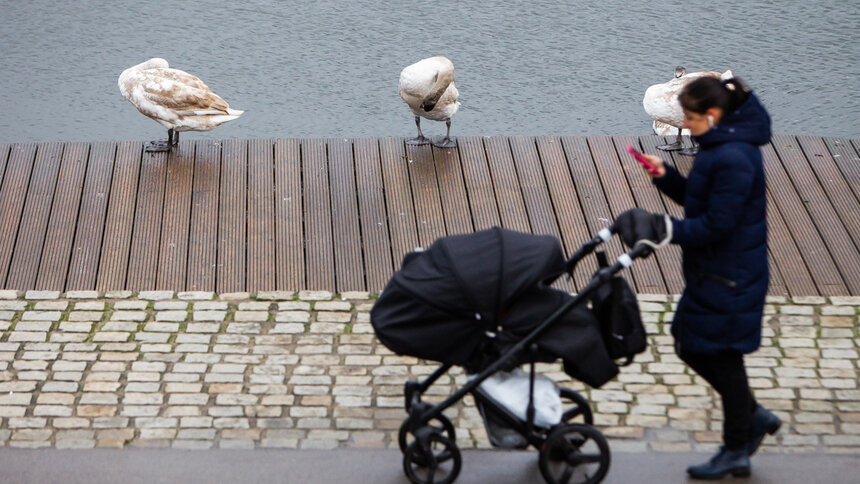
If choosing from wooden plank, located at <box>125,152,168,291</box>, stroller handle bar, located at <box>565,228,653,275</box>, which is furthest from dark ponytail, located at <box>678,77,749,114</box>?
wooden plank, located at <box>125,152,168,291</box>

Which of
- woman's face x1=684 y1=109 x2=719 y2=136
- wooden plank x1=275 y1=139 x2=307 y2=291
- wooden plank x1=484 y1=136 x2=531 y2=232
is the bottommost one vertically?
wooden plank x1=275 y1=139 x2=307 y2=291

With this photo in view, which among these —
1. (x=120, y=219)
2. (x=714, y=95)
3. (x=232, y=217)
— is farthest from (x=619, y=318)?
(x=120, y=219)

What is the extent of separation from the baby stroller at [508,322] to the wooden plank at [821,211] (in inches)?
111

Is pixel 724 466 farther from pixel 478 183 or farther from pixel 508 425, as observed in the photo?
pixel 478 183

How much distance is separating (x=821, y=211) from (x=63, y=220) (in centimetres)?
524

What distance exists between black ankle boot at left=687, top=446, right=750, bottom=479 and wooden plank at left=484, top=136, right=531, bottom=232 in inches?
104

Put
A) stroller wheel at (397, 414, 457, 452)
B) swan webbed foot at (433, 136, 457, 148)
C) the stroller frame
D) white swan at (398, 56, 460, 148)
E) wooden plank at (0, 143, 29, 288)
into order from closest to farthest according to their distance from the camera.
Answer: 1. the stroller frame
2. stroller wheel at (397, 414, 457, 452)
3. wooden plank at (0, 143, 29, 288)
4. white swan at (398, 56, 460, 148)
5. swan webbed foot at (433, 136, 457, 148)

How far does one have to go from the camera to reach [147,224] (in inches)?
280

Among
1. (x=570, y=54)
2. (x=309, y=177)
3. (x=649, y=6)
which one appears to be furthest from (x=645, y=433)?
(x=649, y=6)

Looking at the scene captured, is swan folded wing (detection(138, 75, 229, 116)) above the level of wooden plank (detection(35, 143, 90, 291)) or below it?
above

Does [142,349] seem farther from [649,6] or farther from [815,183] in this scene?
[649,6]

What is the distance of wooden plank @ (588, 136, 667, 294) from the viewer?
6656mm

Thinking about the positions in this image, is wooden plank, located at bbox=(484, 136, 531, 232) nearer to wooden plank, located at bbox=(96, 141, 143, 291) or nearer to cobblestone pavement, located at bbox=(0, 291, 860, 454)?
cobblestone pavement, located at bbox=(0, 291, 860, 454)

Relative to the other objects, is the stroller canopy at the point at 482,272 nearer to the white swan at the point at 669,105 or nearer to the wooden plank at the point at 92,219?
the wooden plank at the point at 92,219
